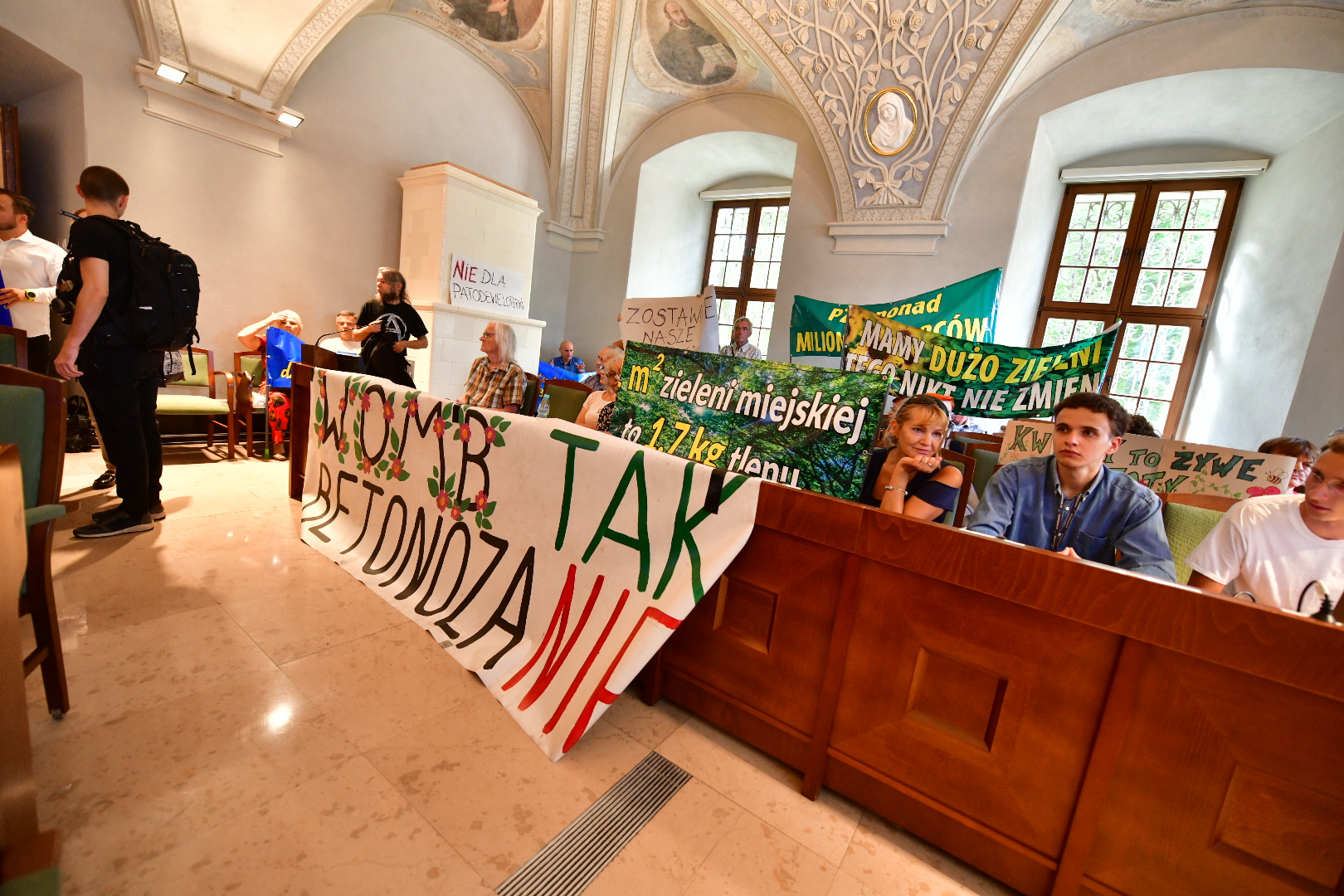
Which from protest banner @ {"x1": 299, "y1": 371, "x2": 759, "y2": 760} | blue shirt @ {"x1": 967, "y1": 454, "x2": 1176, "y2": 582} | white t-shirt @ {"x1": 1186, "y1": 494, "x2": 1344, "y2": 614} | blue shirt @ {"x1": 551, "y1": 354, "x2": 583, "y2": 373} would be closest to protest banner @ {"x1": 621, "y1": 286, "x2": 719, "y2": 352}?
protest banner @ {"x1": 299, "y1": 371, "x2": 759, "y2": 760}

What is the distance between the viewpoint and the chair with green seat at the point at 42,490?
1.22 m

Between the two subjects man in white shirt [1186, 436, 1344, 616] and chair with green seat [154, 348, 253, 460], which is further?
chair with green seat [154, 348, 253, 460]

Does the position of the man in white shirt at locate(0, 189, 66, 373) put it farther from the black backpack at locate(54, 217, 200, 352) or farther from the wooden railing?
the wooden railing

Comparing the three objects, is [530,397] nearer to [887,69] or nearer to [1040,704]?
[1040,704]

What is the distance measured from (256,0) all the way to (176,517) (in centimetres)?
410

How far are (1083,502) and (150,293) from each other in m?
3.63

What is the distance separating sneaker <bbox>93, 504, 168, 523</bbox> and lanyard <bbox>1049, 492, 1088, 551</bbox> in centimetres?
368

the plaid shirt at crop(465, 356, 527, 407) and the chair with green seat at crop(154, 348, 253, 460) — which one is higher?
the plaid shirt at crop(465, 356, 527, 407)

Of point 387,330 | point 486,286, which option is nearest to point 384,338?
point 387,330

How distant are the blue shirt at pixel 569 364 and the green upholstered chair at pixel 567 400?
382 cm

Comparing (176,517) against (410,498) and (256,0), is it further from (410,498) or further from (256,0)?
(256,0)

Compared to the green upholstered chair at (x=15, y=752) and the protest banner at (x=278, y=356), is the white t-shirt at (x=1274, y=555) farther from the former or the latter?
the protest banner at (x=278, y=356)

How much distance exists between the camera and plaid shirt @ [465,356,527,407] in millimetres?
3143

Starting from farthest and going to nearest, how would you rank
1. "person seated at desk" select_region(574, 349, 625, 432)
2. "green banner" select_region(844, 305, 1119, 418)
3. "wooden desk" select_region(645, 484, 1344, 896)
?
"green banner" select_region(844, 305, 1119, 418) → "person seated at desk" select_region(574, 349, 625, 432) → "wooden desk" select_region(645, 484, 1344, 896)
